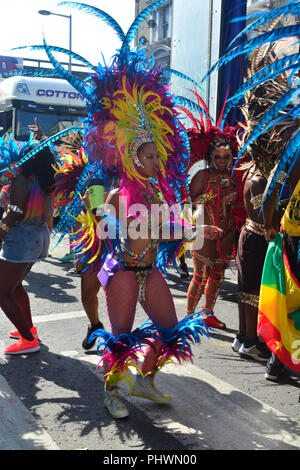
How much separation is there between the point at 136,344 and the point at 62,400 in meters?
0.74

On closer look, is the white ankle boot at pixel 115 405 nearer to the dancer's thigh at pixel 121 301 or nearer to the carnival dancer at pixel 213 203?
the dancer's thigh at pixel 121 301

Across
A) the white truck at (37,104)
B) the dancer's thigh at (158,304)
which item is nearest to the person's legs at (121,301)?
the dancer's thigh at (158,304)

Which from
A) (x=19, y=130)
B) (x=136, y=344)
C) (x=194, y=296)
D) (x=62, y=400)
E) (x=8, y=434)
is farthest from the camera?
(x=19, y=130)

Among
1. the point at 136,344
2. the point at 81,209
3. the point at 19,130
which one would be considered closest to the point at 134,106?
the point at 81,209

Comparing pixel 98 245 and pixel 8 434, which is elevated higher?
pixel 98 245

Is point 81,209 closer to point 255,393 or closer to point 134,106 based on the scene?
point 134,106

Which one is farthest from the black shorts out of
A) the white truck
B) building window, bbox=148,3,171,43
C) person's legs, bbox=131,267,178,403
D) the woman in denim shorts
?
building window, bbox=148,3,171,43

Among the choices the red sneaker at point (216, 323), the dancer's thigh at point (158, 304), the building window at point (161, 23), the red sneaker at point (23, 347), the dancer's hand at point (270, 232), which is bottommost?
the red sneaker at point (23, 347)

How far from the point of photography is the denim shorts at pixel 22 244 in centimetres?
390

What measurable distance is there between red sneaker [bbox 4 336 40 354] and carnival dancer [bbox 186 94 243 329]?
1.54 meters

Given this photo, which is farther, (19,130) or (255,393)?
(19,130)

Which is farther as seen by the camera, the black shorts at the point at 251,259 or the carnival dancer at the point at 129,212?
the black shorts at the point at 251,259

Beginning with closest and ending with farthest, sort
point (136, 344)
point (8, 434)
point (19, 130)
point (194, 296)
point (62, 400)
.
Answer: point (8, 434), point (136, 344), point (62, 400), point (194, 296), point (19, 130)

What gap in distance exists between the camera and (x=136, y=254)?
304 centimetres
